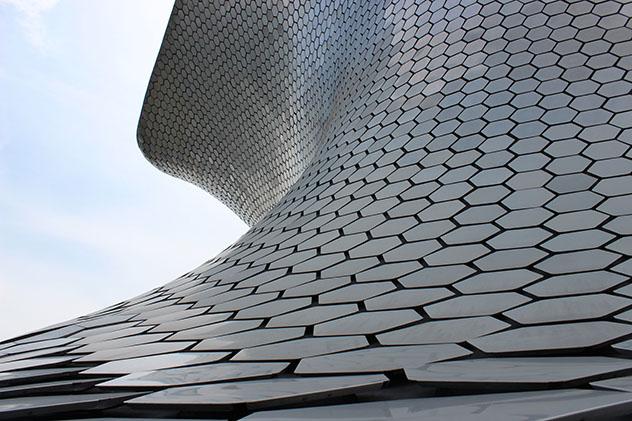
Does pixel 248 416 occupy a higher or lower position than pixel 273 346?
lower

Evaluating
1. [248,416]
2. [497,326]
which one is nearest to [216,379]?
[248,416]

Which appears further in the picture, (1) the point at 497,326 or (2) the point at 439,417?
(1) the point at 497,326

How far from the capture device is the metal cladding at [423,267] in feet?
3.91

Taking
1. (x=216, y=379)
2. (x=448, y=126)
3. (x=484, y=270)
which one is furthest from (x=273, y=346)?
(x=448, y=126)

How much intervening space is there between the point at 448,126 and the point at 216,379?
2.50 m

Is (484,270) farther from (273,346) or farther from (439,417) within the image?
(439,417)

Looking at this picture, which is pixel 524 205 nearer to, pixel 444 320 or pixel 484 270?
pixel 484 270

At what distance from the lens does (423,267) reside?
8.03ft

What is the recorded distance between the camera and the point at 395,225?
2916 millimetres

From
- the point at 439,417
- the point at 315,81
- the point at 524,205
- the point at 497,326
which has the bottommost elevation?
the point at 439,417

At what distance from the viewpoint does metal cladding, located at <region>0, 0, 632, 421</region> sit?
119 centimetres

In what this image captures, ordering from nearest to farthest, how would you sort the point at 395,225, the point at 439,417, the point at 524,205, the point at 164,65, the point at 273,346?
1. the point at 439,417
2. the point at 273,346
3. the point at 524,205
4. the point at 395,225
5. the point at 164,65

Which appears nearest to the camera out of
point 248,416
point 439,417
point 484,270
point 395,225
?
point 439,417

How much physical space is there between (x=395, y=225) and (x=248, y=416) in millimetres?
1963
